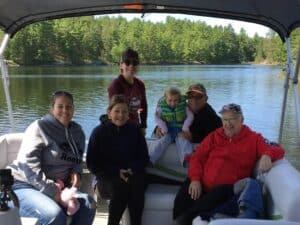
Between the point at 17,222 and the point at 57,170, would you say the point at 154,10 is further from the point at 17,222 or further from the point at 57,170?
the point at 17,222

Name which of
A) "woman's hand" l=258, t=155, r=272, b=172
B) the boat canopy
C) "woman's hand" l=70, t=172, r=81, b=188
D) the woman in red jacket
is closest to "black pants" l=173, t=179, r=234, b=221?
the woman in red jacket

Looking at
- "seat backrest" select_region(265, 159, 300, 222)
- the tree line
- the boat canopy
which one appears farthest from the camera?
the tree line

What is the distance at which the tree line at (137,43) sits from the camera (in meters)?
26.9

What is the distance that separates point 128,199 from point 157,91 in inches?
599

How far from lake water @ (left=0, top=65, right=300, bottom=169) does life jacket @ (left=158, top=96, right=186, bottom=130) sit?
636 centimetres

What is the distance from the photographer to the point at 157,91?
1827cm

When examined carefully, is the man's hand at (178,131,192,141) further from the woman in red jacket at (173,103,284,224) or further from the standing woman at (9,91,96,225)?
the standing woman at (9,91,96,225)

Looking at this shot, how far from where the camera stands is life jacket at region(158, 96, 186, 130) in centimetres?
369

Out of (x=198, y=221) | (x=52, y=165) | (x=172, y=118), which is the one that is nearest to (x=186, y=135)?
(x=172, y=118)

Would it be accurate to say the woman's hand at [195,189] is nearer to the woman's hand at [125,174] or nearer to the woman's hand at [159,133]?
the woman's hand at [125,174]

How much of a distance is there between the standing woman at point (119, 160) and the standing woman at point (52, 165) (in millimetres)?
182

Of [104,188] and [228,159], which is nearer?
[228,159]

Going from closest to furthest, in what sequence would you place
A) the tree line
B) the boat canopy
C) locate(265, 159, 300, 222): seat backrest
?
locate(265, 159, 300, 222): seat backrest → the boat canopy → the tree line

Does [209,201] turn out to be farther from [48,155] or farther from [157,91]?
[157,91]
